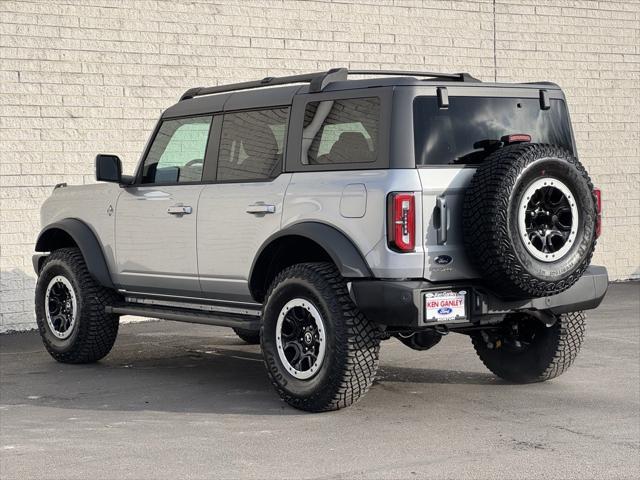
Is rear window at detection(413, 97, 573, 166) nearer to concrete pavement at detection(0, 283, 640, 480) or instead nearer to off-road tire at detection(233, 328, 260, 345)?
concrete pavement at detection(0, 283, 640, 480)

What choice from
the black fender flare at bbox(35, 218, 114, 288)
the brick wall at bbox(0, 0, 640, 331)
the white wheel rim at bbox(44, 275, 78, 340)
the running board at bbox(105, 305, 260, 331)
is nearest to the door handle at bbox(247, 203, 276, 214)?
the running board at bbox(105, 305, 260, 331)

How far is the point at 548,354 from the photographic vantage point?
8.24m

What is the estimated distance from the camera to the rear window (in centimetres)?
731

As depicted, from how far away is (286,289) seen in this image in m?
7.58

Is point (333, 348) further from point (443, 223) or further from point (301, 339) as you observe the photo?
point (443, 223)

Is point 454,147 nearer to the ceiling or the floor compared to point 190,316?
nearer to the ceiling

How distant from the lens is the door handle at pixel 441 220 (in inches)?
281

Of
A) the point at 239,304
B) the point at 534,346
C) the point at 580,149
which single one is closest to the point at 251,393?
the point at 239,304

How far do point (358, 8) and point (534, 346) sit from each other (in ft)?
21.4

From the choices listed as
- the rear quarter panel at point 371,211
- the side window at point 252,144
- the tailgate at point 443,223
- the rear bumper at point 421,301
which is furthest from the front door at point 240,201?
the tailgate at point 443,223

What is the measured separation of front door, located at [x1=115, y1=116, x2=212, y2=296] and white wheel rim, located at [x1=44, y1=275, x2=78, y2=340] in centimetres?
60

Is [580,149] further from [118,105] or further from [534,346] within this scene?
[534,346]

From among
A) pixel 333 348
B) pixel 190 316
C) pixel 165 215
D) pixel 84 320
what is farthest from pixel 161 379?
pixel 333 348

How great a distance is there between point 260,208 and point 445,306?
149 cm
